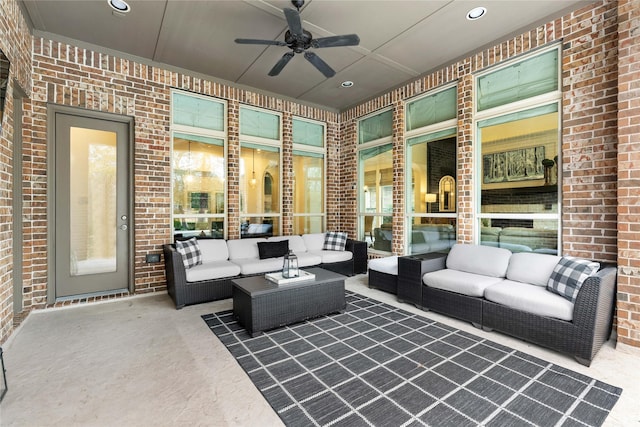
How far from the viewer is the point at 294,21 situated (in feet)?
9.30

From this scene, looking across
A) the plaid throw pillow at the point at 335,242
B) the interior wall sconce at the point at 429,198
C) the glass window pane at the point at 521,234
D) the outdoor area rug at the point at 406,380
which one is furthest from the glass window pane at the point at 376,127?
the outdoor area rug at the point at 406,380

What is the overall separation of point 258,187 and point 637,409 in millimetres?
5307

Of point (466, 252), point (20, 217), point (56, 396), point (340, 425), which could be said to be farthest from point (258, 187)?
point (340, 425)

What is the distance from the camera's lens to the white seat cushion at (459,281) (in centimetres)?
320

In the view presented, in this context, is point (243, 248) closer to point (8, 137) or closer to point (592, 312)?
point (8, 137)

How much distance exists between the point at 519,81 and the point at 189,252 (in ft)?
16.3

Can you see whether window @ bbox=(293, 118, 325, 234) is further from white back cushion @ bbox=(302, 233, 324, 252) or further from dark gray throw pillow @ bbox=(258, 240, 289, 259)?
dark gray throw pillow @ bbox=(258, 240, 289, 259)


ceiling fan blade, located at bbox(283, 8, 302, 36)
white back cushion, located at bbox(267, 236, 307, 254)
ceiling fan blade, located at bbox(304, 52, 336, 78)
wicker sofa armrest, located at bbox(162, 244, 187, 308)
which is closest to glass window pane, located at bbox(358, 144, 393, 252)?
white back cushion, located at bbox(267, 236, 307, 254)

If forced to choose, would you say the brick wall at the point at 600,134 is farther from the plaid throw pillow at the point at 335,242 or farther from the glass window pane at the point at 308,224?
the glass window pane at the point at 308,224

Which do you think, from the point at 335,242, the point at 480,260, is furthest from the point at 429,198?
the point at 335,242

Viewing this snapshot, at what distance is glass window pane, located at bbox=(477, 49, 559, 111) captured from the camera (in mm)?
3539

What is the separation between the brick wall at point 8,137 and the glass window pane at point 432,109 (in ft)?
16.9

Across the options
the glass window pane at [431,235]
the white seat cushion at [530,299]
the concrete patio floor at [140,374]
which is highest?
the glass window pane at [431,235]

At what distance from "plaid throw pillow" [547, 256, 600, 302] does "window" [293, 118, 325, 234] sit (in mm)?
4365
